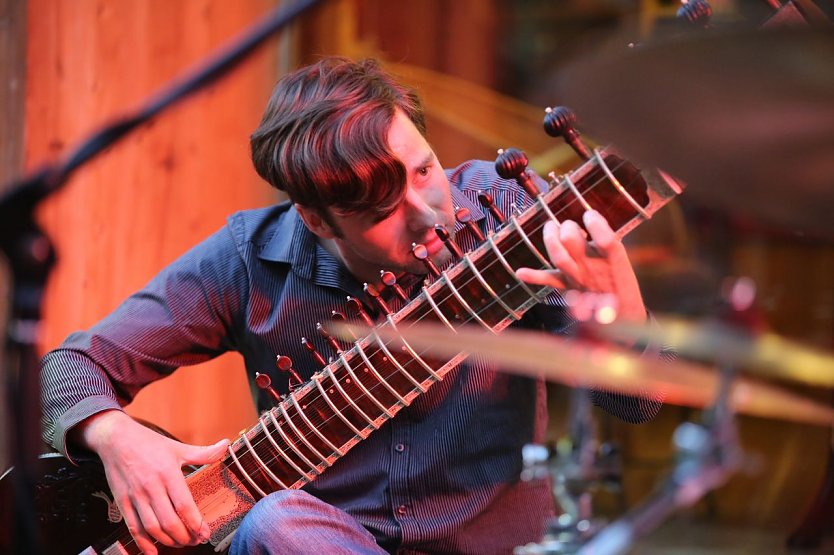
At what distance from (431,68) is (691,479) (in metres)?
2.42

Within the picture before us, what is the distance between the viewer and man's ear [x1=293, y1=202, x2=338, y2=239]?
1358 millimetres

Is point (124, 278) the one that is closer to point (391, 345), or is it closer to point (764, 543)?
point (391, 345)

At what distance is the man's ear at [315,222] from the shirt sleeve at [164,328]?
15 cm

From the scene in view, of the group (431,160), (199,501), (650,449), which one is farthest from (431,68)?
(199,501)

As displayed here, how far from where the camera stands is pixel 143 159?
2.37m

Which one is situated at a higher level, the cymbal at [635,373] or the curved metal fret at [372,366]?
the cymbal at [635,373]

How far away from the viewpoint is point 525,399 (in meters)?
1.44

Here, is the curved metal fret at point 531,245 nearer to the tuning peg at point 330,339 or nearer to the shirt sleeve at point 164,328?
the tuning peg at point 330,339

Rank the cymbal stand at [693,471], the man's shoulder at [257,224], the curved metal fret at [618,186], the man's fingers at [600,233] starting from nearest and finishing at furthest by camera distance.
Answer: the cymbal stand at [693,471], the man's fingers at [600,233], the curved metal fret at [618,186], the man's shoulder at [257,224]

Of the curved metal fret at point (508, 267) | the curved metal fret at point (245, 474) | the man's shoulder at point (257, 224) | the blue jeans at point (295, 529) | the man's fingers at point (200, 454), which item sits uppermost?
the man's shoulder at point (257, 224)

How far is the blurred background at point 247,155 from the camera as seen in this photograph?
2059 millimetres

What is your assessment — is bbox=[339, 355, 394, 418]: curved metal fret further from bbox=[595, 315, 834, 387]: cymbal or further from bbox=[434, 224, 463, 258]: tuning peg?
bbox=[595, 315, 834, 387]: cymbal

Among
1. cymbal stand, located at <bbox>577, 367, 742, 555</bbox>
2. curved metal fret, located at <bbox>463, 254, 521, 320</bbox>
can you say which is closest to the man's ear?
curved metal fret, located at <bbox>463, 254, 521, 320</bbox>

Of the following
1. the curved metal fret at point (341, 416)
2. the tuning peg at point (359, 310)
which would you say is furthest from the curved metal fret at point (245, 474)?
the tuning peg at point (359, 310)
